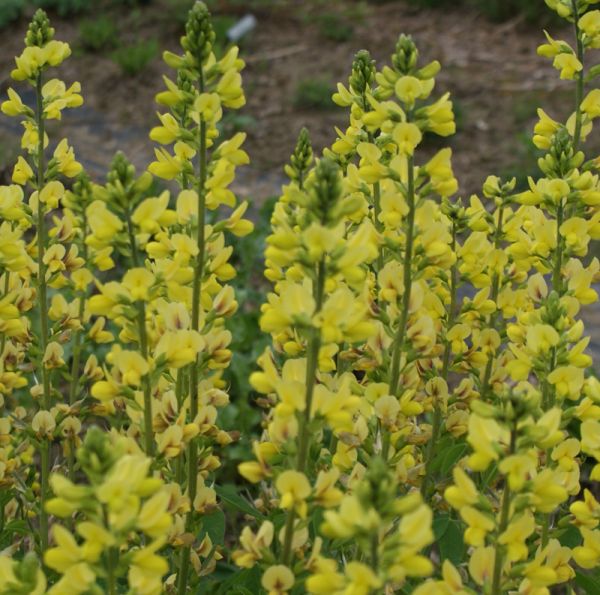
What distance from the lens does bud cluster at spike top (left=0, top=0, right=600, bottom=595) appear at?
5.87ft

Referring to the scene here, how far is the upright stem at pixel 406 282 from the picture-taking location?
226 centimetres

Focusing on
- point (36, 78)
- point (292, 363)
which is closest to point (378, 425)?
point (292, 363)

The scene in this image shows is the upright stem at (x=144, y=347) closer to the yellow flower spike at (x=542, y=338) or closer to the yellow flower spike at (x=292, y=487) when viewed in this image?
the yellow flower spike at (x=292, y=487)

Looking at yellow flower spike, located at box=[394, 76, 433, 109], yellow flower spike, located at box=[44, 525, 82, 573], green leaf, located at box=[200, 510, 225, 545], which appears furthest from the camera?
green leaf, located at box=[200, 510, 225, 545]

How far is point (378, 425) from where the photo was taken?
2381mm

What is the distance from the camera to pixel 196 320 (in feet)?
7.52

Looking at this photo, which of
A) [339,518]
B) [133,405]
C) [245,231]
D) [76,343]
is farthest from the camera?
[76,343]

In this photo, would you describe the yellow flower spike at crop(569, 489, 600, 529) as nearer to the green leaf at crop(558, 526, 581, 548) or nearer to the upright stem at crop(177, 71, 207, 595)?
the green leaf at crop(558, 526, 581, 548)

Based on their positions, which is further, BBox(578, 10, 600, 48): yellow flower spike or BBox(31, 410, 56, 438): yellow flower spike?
BBox(578, 10, 600, 48): yellow flower spike

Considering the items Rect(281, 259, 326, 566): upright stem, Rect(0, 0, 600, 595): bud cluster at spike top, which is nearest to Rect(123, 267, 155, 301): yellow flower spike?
Rect(0, 0, 600, 595): bud cluster at spike top

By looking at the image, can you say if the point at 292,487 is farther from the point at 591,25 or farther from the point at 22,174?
the point at 591,25

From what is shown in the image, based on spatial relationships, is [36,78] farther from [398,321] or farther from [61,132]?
[61,132]

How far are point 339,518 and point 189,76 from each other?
1074 millimetres

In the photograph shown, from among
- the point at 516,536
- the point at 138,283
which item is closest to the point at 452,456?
the point at 516,536
